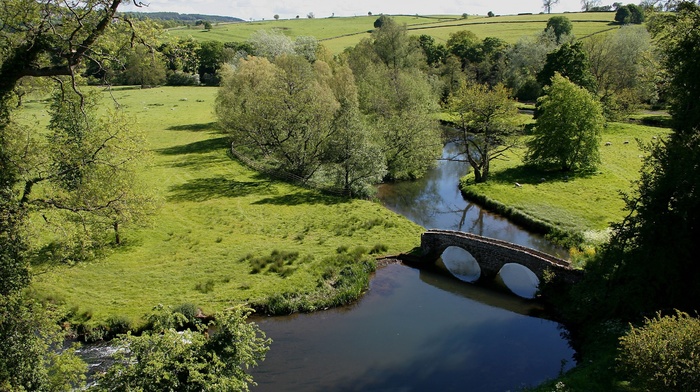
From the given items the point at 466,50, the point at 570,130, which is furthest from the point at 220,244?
the point at 466,50

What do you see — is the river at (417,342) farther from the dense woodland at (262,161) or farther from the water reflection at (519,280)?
the dense woodland at (262,161)

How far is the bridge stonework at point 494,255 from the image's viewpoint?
29.1 m

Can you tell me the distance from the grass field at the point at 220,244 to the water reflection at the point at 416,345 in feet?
12.8

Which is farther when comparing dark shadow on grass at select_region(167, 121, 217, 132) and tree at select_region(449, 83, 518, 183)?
dark shadow on grass at select_region(167, 121, 217, 132)

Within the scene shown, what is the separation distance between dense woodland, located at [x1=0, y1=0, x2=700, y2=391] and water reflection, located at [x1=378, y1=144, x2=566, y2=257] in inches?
112

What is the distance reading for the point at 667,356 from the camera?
16.4m

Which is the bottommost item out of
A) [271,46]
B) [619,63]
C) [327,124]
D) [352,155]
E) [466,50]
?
[352,155]

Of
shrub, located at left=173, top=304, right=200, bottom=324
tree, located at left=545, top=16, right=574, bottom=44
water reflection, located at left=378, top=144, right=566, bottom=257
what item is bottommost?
shrub, located at left=173, top=304, right=200, bottom=324

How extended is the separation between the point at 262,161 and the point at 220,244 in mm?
22632

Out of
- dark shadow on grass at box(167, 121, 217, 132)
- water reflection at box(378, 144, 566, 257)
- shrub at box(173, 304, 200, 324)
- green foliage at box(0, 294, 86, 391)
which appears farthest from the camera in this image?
dark shadow on grass at box(167, 121, 217, 132)

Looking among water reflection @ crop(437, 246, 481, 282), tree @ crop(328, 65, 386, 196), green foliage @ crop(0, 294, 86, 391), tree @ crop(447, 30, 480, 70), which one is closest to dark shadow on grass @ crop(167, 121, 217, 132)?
tree @ crop(328, 65, 386, 196)

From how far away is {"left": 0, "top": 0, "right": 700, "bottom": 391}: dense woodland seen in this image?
1351 cm

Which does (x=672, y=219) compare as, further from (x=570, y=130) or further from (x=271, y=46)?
(x=271, y=46)

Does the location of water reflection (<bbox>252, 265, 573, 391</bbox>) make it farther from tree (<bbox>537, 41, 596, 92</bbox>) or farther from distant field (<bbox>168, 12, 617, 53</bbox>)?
distant field (<bbox>168, 12, 617, 53</bbox>)
